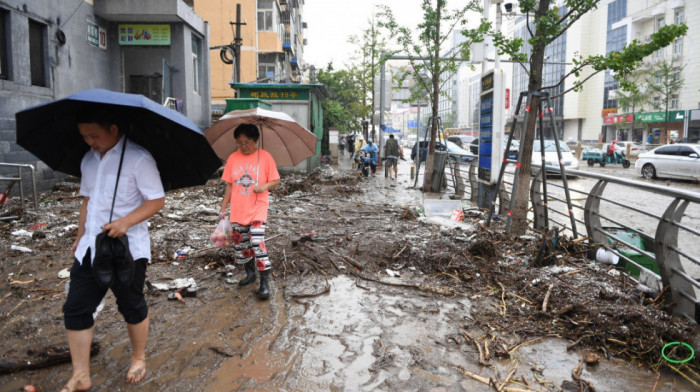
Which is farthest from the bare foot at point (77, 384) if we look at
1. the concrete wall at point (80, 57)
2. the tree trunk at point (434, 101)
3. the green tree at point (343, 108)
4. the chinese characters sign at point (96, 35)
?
the green tree at point (343, 108)

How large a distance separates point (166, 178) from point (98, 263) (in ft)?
2.44

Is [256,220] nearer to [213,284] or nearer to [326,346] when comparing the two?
[213,284]

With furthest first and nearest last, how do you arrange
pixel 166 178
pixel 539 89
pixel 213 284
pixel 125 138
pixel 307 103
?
pixel 307 103
pixel 539 89
pixel 213 284
pixel 166 178
pixel 125 138

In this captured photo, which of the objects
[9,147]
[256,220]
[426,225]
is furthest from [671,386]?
[9,147]

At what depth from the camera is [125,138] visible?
9.29 ft

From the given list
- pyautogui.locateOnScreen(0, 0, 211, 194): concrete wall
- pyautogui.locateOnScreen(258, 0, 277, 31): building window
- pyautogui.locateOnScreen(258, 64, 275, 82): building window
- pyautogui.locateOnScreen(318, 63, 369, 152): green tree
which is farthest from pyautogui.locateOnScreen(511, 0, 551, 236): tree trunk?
pyautogui.locateOnScreen(258, 64, 275, 82): building window

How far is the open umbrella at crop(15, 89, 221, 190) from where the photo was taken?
2727mm

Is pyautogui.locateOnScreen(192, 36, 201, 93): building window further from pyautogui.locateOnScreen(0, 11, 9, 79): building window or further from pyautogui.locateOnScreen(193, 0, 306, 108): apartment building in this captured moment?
pyautogui.locateOnScreen(193, 0, 306, 108): apartment building

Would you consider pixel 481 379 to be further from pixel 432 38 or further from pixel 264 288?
pixel 432 38

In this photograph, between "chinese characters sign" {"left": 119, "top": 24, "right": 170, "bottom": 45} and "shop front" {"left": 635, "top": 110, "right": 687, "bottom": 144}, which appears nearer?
"chinese characters sign" {"left": 119, "top": 24, "right": 170, "bottom": 45}

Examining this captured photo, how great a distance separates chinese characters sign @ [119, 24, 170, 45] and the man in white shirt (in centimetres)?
1471

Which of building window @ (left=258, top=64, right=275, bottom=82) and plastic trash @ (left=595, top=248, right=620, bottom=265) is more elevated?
building window @ (left=258, top=64, right=275, bottom=82)

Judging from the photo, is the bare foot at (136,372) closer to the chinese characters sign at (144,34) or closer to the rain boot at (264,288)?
the rain boot at (264,288)

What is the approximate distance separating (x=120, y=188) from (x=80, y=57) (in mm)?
12908
